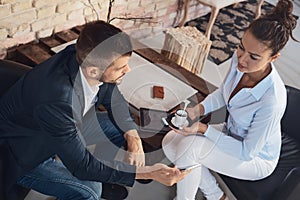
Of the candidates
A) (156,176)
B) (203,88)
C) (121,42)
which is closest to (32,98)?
(121,42)

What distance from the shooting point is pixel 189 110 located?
2.10m

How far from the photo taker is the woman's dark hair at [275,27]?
1.70 metres

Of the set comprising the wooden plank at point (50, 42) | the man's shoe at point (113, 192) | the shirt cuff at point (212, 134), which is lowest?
the man's shoe at point (113, 192)

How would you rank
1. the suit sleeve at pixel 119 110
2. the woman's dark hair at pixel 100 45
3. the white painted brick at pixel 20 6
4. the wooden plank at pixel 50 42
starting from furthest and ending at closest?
the wooden plank at pixel 50 42 < the white painted brick at pixel 20 6 < the suit sleeve at pixel 119 110 < the woman's dark hair at pixel 100 45

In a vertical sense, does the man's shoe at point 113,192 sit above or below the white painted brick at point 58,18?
below

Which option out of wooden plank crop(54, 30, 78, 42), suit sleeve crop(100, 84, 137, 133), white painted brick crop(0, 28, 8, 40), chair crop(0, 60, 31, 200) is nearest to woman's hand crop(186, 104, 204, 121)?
suit sleeve crop(100, 84, 137, 133)

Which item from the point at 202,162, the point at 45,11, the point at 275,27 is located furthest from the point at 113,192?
the point at 45,11

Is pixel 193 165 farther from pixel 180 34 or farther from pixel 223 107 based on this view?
pixel 180 34

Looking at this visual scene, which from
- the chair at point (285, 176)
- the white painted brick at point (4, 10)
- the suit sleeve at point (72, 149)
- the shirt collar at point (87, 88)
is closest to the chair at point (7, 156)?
the suit sleeve at point (72, 149)

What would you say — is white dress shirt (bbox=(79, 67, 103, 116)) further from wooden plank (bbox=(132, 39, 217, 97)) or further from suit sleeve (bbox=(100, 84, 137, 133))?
wooden plank (bbox=(132, 39, 217, 97))

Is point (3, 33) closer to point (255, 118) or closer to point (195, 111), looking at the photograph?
point (195, 111)

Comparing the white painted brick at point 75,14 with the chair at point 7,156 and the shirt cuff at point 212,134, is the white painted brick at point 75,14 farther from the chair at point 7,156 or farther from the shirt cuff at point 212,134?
the shirt cuff at point 212,134

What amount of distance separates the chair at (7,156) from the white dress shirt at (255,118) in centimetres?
81

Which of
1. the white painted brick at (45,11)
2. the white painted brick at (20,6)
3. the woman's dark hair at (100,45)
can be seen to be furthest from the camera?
the white painted brick at (45,11)
